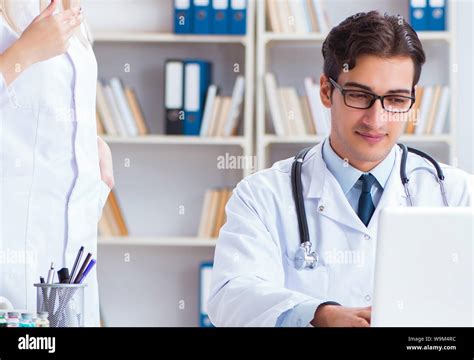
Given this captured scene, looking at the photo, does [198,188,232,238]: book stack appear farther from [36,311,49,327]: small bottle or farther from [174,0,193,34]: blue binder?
[36,311,49,327]: small bottle

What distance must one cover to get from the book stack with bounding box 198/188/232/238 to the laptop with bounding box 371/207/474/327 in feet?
6.15

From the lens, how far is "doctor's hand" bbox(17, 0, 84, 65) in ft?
3.25

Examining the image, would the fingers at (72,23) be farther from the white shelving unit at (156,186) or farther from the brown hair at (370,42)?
the white shelving unit at (156,186)

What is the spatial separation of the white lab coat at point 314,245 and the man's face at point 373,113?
0.04 metres

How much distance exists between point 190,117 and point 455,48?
3.03 feet

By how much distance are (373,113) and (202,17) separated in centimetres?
151

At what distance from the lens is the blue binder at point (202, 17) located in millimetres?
2555

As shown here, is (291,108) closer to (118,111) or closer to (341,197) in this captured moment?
(118,111)

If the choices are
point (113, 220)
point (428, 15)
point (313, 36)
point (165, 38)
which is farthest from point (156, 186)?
point (428, 15)

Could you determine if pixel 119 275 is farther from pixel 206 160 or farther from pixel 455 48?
pixel 455 48

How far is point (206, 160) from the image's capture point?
107 inches
